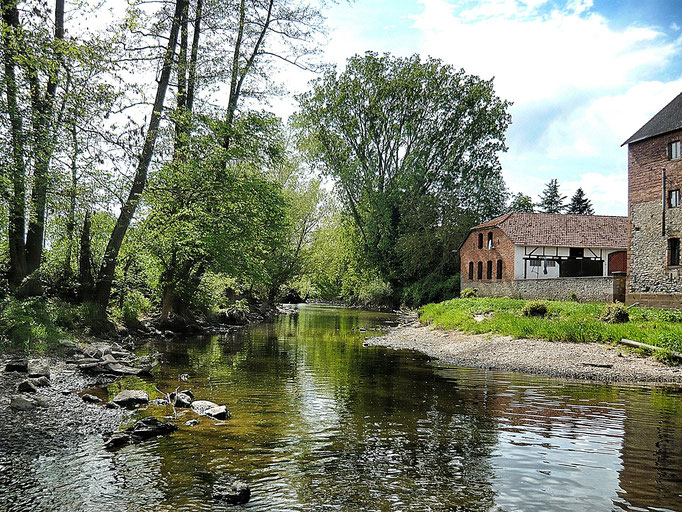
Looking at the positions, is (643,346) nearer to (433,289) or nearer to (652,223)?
(652,223)

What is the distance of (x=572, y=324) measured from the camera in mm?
18203

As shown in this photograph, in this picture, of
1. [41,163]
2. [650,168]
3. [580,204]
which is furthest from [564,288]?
[580,204]

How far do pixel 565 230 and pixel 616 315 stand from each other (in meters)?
25.5

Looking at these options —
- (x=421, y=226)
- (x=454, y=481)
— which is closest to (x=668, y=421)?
(x=454, y=481)

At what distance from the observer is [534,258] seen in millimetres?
41062

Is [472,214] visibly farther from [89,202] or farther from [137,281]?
[89,202]

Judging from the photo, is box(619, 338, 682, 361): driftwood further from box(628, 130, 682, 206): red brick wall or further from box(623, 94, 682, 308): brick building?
box(628, 130, 682, 206): red brick wall

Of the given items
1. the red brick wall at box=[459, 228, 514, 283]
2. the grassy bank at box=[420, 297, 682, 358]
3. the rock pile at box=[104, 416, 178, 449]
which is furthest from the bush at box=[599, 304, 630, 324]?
the red brick wall at box=[459, 228, 514, 283]

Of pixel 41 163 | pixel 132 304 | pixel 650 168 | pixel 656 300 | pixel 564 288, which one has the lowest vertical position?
pixel 132 304

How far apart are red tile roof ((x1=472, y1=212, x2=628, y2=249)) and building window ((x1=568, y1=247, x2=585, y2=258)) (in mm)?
379

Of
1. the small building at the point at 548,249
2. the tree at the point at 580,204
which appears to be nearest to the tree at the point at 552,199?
the tree at the point at 580,204

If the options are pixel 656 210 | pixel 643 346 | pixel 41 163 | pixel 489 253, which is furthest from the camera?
pixel 489 253

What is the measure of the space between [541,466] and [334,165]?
44.8 meters

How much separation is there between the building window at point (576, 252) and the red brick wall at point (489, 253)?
4.92 m
